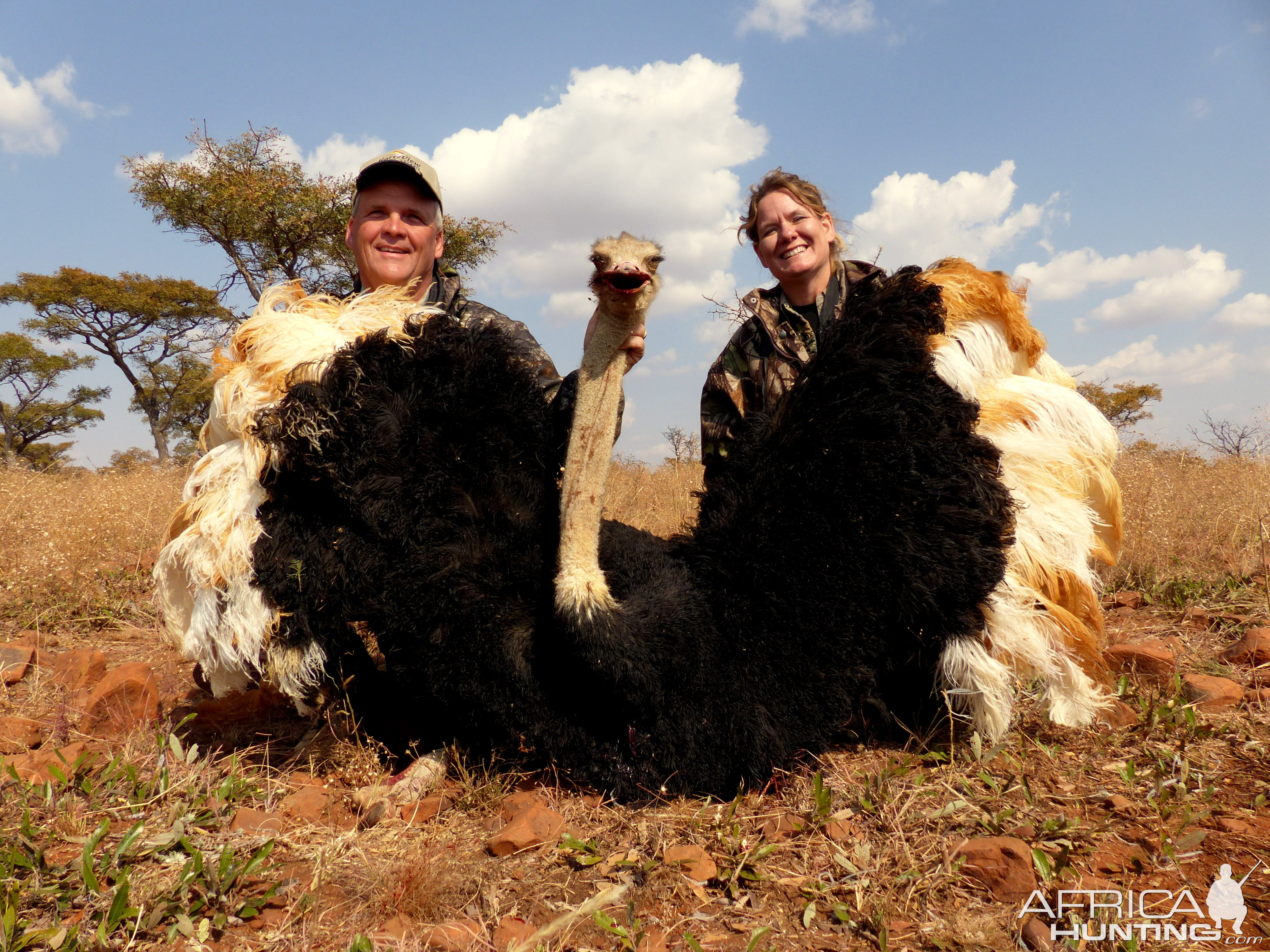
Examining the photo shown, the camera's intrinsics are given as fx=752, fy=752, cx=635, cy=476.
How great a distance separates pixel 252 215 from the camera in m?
14.6

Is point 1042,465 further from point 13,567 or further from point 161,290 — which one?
point 161,290

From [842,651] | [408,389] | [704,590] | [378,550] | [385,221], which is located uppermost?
[385,221]

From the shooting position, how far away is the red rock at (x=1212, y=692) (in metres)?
2.93

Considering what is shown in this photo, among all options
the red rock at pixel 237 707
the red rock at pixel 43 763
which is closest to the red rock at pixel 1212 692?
the red rock at pixel 237 707

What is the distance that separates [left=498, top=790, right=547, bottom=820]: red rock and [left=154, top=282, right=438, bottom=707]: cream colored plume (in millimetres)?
778

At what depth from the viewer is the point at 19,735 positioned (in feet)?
9.48

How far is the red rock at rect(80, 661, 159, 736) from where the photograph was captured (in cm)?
296

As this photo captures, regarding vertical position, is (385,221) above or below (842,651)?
above

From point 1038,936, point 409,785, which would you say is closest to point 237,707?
point 409,785

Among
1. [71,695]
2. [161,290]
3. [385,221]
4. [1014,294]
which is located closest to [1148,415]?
[1014,294]

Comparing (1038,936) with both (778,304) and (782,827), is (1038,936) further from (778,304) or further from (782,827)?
(778,304)

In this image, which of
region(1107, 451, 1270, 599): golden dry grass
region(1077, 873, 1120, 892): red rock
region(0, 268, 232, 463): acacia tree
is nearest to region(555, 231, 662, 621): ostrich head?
region(1077, 873, 1120, 892): red rock

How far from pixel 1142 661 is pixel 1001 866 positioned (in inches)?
67.2

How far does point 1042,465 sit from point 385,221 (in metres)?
2.95
